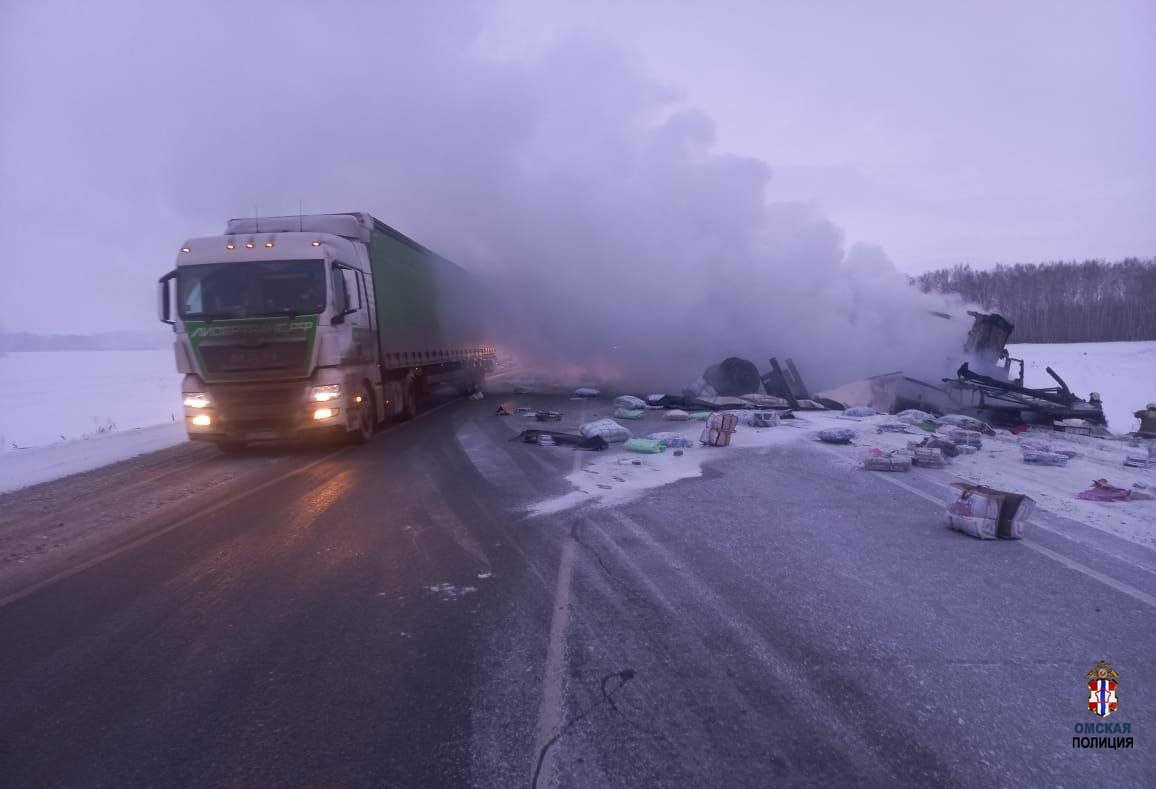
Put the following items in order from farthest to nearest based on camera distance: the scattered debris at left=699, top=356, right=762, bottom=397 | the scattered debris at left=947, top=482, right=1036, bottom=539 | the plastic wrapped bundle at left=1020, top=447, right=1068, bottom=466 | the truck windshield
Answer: the scattered debris at left=699, top=356, right=762, bottom=397 → the truck windshield → the plastic wrapped bundle at left=1020, top=447, right=1068, bottom=466 → the scattered debris at left=947, top=482, right=1036, bottom=539

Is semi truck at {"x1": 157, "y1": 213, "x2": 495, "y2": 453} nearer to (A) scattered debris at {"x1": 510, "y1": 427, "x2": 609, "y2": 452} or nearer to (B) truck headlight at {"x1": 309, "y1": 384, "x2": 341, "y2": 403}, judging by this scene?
(B) truck headlight at {"x1": 309, "y1": 384, "x2": 341, "y2": 403}

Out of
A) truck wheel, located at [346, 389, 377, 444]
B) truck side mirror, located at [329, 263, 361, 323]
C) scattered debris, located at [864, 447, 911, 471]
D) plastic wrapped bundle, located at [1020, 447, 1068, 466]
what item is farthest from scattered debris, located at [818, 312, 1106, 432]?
truck side mirror, located at [329, 263, 361, 323]

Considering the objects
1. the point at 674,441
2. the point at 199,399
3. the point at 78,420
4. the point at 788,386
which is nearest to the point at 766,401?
the point at 788,386

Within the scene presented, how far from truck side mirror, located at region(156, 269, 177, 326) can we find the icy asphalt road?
461 cm

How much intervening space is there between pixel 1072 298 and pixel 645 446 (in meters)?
64.6

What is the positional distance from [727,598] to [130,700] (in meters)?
3.15

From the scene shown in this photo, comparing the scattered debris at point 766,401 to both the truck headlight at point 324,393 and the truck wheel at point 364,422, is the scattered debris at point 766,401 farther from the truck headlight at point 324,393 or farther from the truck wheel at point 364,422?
the truck headlight at point 324,393

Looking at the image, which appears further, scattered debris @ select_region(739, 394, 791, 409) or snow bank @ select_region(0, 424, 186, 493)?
scattered debris @ select_region(739, 394, 791, 409)

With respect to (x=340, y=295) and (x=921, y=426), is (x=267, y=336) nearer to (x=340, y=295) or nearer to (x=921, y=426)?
(x=340, y=295)

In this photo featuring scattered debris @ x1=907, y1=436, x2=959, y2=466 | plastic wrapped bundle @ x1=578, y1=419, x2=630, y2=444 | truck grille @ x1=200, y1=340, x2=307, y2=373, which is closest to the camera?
scattered debris @ x1=907, y1=436, x2=959, y2=466

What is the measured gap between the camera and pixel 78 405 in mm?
23312

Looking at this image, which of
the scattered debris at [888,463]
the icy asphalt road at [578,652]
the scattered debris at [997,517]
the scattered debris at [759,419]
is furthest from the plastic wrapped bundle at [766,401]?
the scattered debris at [997,517]

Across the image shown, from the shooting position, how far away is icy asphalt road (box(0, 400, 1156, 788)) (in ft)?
8.14

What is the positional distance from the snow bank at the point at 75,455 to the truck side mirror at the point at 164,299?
7.93ft
